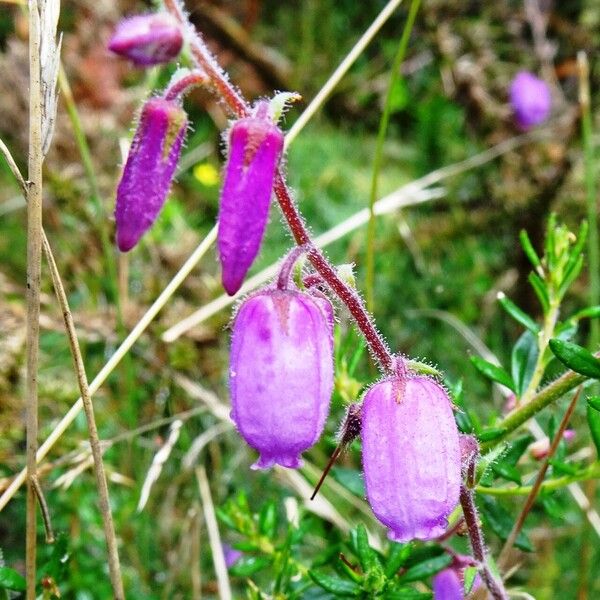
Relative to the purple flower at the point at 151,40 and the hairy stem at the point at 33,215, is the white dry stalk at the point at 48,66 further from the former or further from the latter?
the purple flower at the point at 151,40

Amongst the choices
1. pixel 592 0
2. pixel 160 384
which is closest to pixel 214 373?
pixel 160 384

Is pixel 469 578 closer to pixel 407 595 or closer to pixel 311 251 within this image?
pixel 407 595

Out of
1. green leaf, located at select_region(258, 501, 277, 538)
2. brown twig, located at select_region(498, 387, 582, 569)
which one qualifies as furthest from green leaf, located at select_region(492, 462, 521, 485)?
green leaf, located at select_region(258, 501, 277, 538)

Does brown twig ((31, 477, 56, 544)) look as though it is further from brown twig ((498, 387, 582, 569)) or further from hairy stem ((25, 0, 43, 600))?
brown twig ((498, 387, 582, 569))

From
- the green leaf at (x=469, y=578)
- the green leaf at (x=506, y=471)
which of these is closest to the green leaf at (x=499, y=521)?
the green leaf at (x=506, y=471)

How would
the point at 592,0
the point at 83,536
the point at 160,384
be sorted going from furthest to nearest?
the point at 592,0 → the point at 160,384 → the point at 83,536

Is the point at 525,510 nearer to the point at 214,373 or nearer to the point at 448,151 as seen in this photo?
the point at 214,373
